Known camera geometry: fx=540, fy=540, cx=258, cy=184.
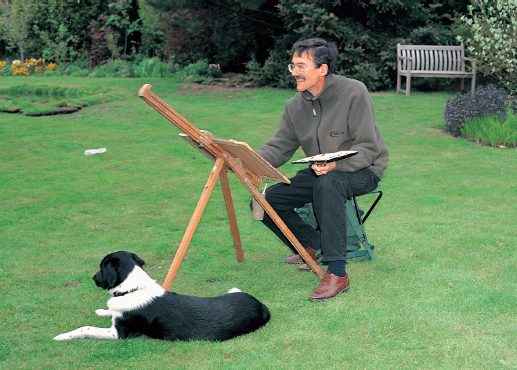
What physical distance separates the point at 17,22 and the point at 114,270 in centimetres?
2665

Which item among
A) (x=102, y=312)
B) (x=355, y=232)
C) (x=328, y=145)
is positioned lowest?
(x=102, y=312)

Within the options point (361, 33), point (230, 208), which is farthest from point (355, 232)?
point (361, 33)

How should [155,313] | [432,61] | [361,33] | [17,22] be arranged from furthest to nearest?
[17,22] < [361,33] < [432,61] < [155,313]

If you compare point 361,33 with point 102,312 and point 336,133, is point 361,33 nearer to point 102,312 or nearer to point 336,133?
point 336,133

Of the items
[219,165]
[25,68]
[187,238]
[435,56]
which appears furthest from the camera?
[25,68]

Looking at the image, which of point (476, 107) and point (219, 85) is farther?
point (219, 85)

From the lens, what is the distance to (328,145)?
4.33 metres

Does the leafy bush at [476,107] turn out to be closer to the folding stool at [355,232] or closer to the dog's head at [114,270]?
the folding stool at [355,232]

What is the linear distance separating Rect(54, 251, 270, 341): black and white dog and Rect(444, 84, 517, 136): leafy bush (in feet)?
Result: 24.9

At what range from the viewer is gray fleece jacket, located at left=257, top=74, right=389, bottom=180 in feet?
13.7

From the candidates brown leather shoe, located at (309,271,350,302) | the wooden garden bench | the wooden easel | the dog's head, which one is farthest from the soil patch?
the dog's head

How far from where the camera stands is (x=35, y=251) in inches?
201

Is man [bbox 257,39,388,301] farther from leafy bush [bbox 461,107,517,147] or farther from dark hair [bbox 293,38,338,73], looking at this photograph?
leafy bush [bbox 461,107,517,147]

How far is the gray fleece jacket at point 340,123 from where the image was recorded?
4.17 m
